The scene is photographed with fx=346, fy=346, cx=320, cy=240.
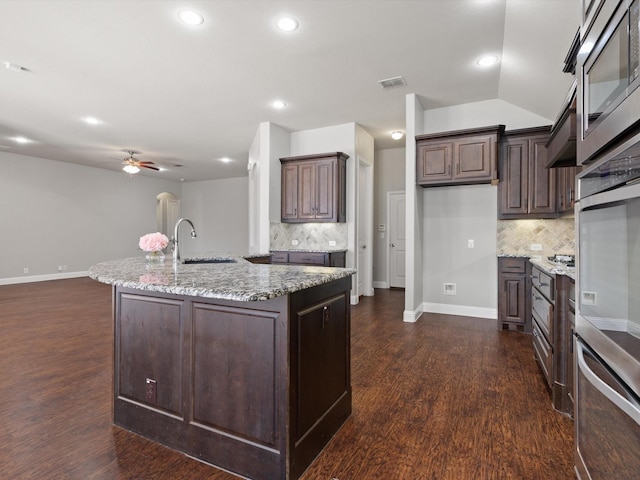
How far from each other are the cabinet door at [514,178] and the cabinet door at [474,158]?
20 cm

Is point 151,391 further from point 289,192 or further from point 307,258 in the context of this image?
point 289,192

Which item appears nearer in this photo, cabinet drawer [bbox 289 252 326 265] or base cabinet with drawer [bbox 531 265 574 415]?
base cabinet with drawer [bbox 531 265 574 415]

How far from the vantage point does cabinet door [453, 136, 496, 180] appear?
167 inches

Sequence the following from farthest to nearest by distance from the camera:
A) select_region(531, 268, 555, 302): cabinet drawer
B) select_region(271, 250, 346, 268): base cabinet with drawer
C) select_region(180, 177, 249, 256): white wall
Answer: select_region(180, 177, 249, 256): white wall < select_region(271, 250, 346, 268): base cabinet with drawer < select_region(531, 268, 555, 302): cabinet drawer

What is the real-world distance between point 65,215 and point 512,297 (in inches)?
384

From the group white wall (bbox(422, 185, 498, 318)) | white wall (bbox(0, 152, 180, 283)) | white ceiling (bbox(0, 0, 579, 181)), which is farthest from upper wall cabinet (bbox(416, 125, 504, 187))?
white wall (bbox(0, 152, 180, 283))

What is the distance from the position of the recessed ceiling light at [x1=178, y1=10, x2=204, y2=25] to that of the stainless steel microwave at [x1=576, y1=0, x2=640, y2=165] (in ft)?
8.86

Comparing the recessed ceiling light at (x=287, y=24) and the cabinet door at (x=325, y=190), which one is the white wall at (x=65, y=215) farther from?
the recessed ceiling light at (x=287, y=24)

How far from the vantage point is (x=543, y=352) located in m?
2.66

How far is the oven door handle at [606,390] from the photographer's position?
0.89 m

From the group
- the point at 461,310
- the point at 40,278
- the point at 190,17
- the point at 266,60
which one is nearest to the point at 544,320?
the point at 461,310

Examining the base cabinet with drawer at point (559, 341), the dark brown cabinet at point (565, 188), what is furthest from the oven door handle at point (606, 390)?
the dark brown cabinet at point (565, 188)

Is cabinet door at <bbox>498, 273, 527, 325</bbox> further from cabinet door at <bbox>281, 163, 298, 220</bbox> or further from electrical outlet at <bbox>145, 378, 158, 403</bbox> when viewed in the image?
electrical outlet at <bbox>145, 378, 158, 403</bbox>

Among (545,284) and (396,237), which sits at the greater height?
(396,237)
